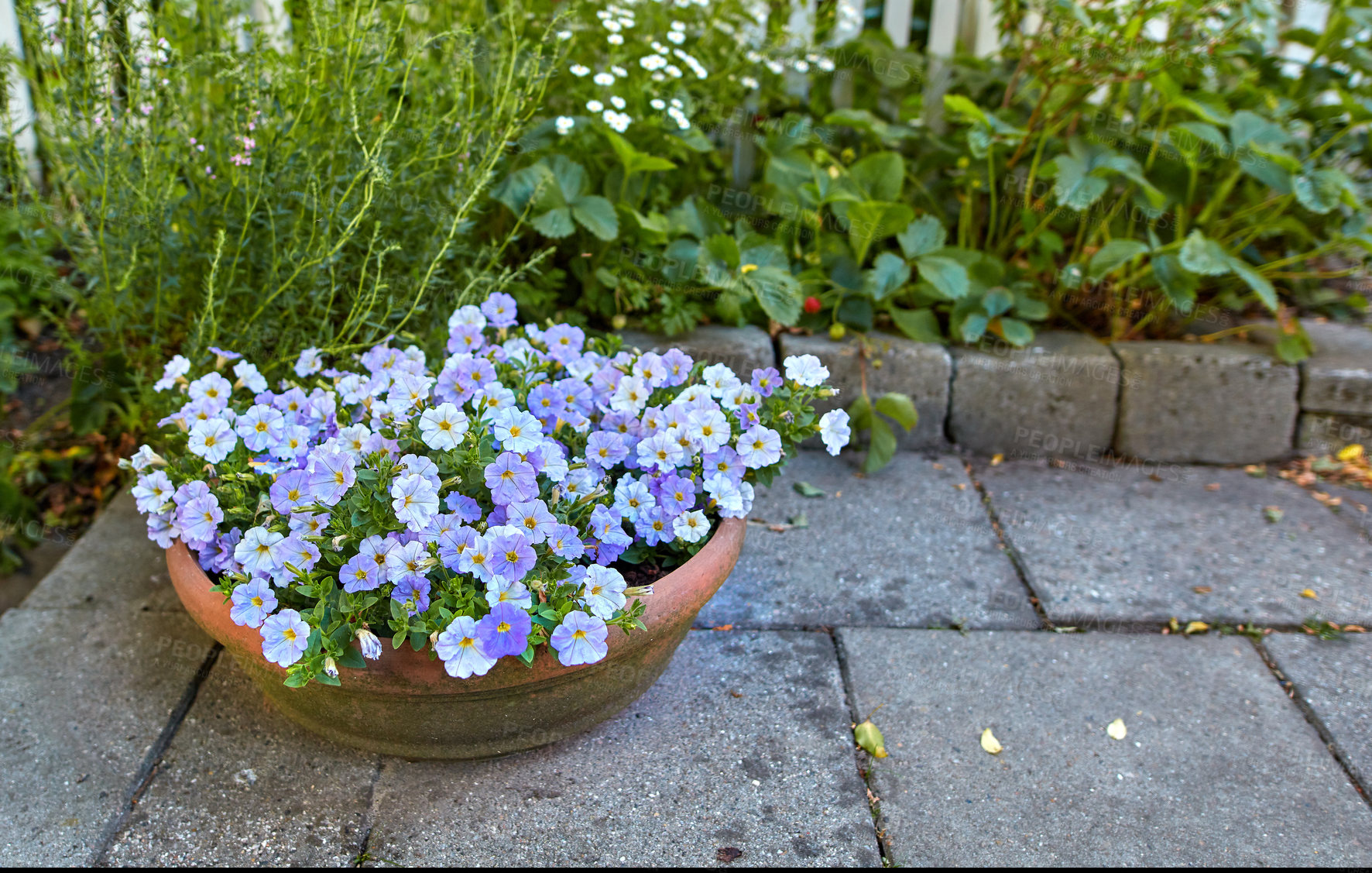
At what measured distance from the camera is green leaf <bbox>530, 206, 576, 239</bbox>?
229 centimetres

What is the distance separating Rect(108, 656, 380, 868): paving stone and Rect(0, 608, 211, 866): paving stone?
66 mm

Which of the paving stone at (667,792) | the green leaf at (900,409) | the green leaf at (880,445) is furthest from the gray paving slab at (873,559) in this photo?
the paving stone at (667,792)

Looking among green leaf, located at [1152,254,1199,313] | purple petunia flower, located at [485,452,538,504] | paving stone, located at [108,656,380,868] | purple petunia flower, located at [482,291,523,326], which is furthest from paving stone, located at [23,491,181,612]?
green leaf, located at [1152,254,1199,313]

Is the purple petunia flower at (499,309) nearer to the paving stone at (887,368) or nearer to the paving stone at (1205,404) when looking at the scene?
the paving stone at (887,368)

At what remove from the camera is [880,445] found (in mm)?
2619

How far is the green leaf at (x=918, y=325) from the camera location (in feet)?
9.08

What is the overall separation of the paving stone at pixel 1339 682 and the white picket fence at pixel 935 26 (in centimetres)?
192

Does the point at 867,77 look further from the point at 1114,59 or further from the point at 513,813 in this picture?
the point at 513,813

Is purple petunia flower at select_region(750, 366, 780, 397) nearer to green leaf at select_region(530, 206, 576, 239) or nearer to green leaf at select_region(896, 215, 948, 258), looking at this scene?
green leaf at select_region(530, 206, 576, 239)

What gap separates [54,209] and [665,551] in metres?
2.05

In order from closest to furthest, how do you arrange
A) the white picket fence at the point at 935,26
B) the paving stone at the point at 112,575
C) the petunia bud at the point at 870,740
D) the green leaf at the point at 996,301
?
the petunia bud at the point at 870,740, the paving stone at the point at 112,575, the green leaf at the point at 996,301, the white picket fence at the point at 935,26

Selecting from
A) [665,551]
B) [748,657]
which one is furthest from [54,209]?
[748,657]

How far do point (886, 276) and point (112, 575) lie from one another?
2.05m

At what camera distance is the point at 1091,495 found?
2.64 meters
